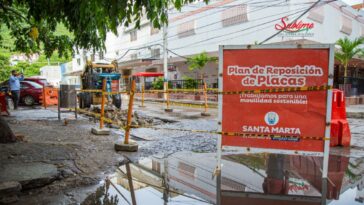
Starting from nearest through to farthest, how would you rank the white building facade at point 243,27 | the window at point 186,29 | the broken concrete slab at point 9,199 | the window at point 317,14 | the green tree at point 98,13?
1. the broken concrete slab at point 9,199
2. the green tree at point 98,13
3. the window at point 317,14
4. the white building facade at point 243,27
5. the window at point 186,29

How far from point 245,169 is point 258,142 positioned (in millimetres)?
806

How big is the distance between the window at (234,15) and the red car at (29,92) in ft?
54.8

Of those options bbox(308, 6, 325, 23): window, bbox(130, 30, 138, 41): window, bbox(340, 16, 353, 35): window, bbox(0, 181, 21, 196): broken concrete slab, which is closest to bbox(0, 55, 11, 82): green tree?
bbox(0, 181, 21, 196): broken concrete slab

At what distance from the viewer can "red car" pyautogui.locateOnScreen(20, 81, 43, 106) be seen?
19.0 meters

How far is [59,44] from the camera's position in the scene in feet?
34.4

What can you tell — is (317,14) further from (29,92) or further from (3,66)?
(3,66)

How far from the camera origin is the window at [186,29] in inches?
1283

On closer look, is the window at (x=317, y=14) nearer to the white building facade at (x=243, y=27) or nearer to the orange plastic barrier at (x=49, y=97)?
the white building facade at (x=243, y=27)

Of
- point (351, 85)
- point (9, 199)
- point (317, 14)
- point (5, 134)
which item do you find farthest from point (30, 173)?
point (317, 14)

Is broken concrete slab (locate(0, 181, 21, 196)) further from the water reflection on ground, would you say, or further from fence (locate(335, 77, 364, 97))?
fence (locate(335, 77, 364, 97))

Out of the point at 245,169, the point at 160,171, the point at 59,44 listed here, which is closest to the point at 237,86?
the point at 245,169

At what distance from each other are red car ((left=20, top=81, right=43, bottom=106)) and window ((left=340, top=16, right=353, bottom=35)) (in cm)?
2397

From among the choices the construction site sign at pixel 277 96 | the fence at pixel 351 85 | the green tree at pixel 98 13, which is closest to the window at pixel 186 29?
the fence at pixel 351 85

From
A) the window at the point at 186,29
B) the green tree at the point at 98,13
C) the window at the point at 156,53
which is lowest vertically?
the green tree at the point at 98,13
